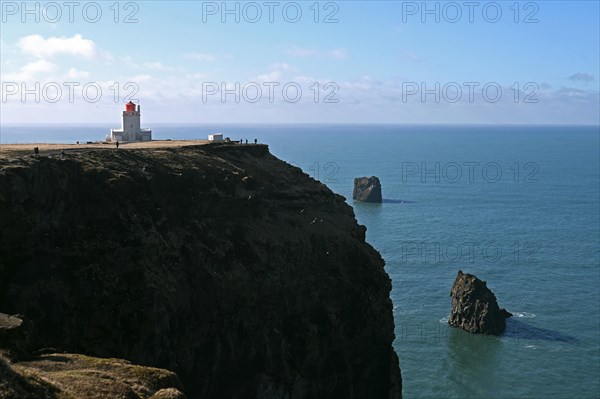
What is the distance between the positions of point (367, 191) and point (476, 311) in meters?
94.1

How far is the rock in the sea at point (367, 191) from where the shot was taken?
6939 inches

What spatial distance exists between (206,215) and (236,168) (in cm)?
979

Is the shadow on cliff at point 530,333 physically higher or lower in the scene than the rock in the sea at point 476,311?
lower

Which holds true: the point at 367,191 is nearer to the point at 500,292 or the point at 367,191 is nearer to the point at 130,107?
the point at 500,292

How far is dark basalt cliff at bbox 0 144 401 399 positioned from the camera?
4178 cm

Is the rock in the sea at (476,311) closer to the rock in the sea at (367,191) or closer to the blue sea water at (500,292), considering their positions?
the blue sea water at (500,292)

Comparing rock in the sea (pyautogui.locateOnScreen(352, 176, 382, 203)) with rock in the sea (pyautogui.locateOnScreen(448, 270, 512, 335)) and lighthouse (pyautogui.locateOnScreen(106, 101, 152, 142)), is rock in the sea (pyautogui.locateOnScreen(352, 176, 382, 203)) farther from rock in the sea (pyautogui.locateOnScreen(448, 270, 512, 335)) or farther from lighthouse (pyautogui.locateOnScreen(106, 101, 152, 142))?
lighthouse (pyautogui.locateOnScreen(106, 101, 152, 142))

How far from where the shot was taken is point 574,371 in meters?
71.3

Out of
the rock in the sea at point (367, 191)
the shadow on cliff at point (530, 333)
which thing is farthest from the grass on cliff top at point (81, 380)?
the rock in the sea at point (367, 191)

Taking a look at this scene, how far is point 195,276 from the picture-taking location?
4834cm

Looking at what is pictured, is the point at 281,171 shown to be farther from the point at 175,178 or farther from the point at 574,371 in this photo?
the point at 574,371

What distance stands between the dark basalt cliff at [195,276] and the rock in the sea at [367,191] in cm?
11278

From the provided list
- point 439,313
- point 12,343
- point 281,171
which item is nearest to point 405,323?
point 439,313

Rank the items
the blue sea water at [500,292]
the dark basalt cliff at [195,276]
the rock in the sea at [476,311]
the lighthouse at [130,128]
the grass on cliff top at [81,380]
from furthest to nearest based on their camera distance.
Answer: the rock in the sea at [476,311] < the lighthouse at [130,128] < the blue sea water at [500,292] < the dark basalt cliff at [195,276] < the grass on cliff top at [81,380]
